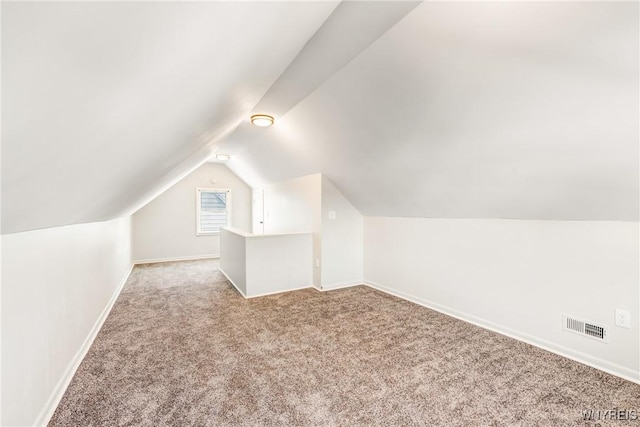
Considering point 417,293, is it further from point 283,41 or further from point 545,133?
point 283,41

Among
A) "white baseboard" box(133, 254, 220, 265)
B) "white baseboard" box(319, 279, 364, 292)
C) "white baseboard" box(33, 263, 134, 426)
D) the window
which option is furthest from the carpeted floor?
the window

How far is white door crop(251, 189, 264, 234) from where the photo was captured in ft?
21.6

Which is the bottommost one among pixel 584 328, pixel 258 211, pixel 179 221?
pixel 584 328

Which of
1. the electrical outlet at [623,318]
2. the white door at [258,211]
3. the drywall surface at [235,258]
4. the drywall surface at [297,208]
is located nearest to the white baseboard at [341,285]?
the drywall surface at [297,208]

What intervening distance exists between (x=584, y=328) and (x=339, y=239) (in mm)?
2705

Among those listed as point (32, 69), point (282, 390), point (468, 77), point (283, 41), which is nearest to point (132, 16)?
point (32, 69)

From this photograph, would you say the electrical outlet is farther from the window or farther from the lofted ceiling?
the window

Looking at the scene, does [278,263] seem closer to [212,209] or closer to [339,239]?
[339,239]

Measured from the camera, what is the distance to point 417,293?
356 cm

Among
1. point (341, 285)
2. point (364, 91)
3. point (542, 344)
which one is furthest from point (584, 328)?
point (341, 285)

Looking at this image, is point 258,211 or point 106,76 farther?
point 258,211

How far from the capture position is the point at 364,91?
2.21 meters

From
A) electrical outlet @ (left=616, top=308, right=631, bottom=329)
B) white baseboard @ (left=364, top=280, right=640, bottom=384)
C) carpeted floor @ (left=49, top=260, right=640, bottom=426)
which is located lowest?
carpeted floor @ (left=49, top=260, right=640, bottom=426)

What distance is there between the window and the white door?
2.10ft
